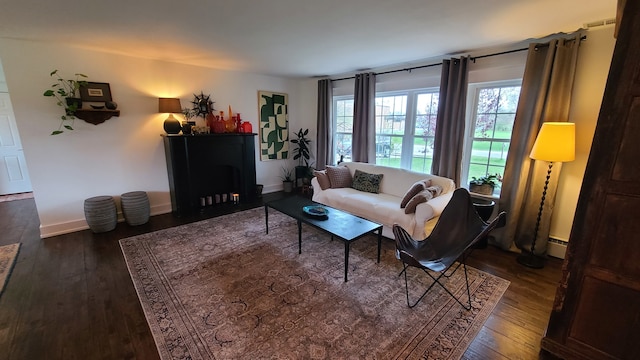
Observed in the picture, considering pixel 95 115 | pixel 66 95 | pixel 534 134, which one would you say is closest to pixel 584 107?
pixel 534 134

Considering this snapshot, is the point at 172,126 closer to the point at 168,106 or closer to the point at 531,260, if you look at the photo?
the point at 168,106

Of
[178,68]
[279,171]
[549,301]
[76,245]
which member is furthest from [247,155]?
[549,301]

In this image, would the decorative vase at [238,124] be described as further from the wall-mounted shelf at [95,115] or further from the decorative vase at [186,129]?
the wall-mounted shelf at [95,115]

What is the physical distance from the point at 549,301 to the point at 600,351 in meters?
0.73

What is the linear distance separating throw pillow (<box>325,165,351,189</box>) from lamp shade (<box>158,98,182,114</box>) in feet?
8.33

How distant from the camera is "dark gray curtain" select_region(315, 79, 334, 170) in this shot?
5133 millimetres

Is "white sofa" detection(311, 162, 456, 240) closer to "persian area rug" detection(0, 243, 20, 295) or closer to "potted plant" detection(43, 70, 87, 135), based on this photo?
"potted plant" detection(43, 70, 87, 135)

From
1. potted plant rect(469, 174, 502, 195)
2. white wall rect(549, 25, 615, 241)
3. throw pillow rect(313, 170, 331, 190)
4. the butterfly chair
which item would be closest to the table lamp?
throw pillow rect(313, 170, 331, 190)

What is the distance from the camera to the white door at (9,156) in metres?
4.96

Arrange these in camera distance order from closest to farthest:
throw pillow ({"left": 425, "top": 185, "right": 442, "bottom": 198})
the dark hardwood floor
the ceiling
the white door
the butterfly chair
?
the dark hardwood floor < the ceiling < the butterfly chair < throw pillow ({"left": 425, "top": 185, "right": 442, "bottom": 198}) < the white door

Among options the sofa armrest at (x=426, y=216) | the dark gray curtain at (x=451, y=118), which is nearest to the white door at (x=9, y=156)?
the sofa armrest at (x=426, y=216)

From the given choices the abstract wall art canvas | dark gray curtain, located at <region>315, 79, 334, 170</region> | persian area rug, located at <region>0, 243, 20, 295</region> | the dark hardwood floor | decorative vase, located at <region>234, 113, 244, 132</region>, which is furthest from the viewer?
the abstract wall art canvas

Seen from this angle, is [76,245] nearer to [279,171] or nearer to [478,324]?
[279,171]

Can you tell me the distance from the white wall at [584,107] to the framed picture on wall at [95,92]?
5607 mm
